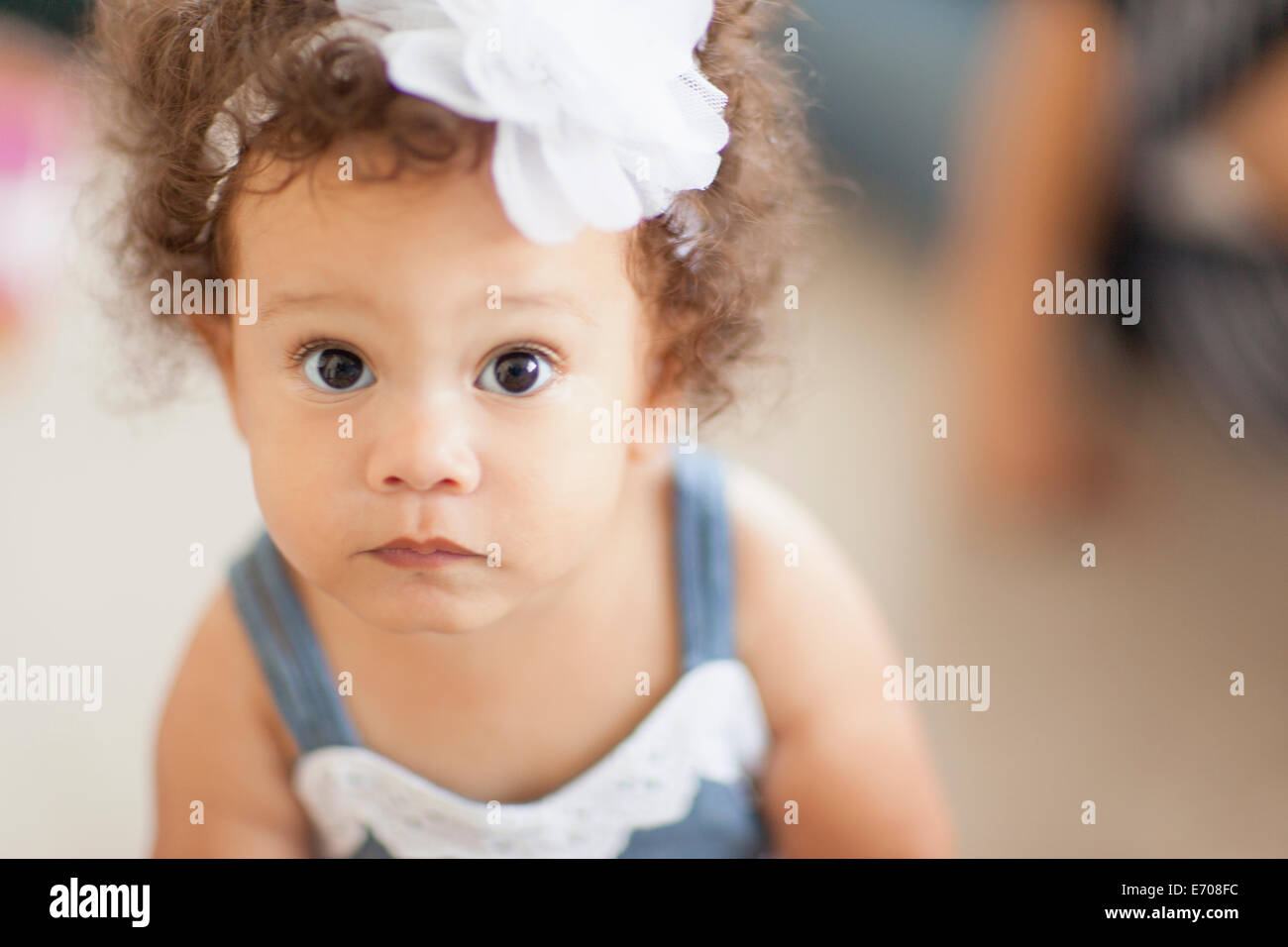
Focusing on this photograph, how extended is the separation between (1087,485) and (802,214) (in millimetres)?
790

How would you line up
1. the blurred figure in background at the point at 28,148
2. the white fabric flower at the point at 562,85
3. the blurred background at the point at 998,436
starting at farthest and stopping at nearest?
the blurred figure in background at the point at 28,148 → the blurred background at the point at 998,436 → the white fabric flower at the point at 562,85

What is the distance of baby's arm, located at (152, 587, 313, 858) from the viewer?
769mm

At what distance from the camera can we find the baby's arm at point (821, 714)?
775mm

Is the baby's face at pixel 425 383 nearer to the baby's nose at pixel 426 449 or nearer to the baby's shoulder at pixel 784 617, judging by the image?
the baby's nose at pixel 426 449

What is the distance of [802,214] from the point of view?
28.9 inches

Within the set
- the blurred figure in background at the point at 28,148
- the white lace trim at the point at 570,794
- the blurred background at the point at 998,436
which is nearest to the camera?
the white lace trim at the point at 570,794

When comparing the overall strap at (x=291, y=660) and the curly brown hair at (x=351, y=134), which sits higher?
the curly brown hair at (x=351, y=134)

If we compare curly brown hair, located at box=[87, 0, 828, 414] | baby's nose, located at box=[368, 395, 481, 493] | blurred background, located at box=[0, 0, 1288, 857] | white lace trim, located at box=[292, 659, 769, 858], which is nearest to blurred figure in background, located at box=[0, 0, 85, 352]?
blurred background, located at box=[0, 0, 1288, 857]

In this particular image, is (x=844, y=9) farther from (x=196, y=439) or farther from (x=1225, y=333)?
(x=196, y=439)

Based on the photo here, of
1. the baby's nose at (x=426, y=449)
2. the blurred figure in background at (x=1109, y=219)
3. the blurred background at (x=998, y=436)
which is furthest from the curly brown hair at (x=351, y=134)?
the blurred figure in background at (x=1109, y=219)

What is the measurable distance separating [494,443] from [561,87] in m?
0.16

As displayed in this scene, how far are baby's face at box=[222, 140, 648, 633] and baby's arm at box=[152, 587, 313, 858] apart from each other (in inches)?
7.9
